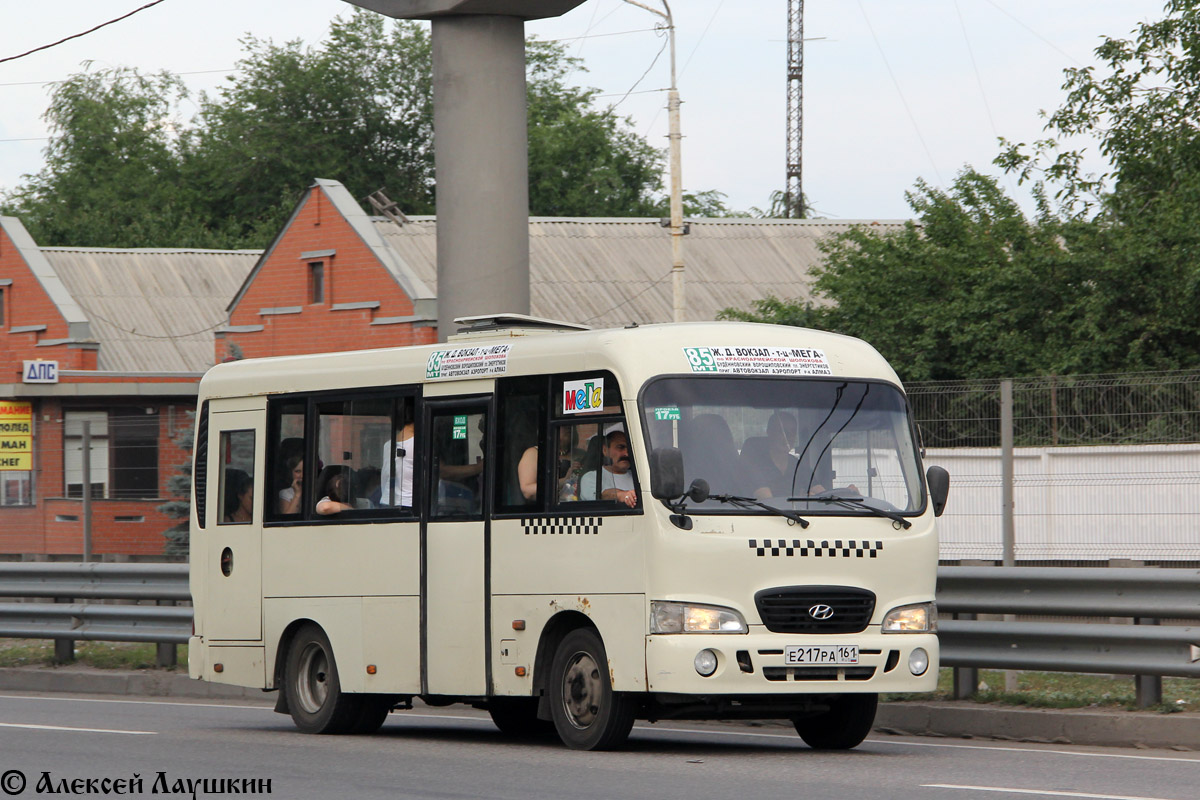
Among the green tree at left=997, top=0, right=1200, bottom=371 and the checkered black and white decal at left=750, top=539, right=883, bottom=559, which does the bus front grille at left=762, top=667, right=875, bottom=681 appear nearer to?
the checkered black and white decal at left=750, top=539, right=883, bottom=559

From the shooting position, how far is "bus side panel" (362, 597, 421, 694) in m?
12.3

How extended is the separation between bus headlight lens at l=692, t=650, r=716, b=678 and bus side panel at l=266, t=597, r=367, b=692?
3245 mm

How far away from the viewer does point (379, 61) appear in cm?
7762

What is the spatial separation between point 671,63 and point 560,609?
839 inches

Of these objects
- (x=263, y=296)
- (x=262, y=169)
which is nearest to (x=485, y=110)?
(x=263, y=296)

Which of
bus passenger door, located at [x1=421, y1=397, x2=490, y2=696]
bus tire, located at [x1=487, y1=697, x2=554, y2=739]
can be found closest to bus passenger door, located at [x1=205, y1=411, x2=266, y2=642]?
bus passenger door, located at [x1=421, y1=397, x2=490, y2=696]

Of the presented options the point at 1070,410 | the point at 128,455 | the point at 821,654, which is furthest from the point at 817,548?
the point at 128,455

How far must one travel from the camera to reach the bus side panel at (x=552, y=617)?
10508mm

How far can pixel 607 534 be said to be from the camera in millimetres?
10859

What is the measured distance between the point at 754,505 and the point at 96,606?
30.0 feet

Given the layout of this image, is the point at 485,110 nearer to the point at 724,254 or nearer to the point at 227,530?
the point at 227,530

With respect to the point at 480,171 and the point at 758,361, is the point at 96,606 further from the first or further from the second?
the point at 758,361

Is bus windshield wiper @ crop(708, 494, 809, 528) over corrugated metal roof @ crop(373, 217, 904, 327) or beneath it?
beneath

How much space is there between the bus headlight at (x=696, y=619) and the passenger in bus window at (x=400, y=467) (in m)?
2.70
